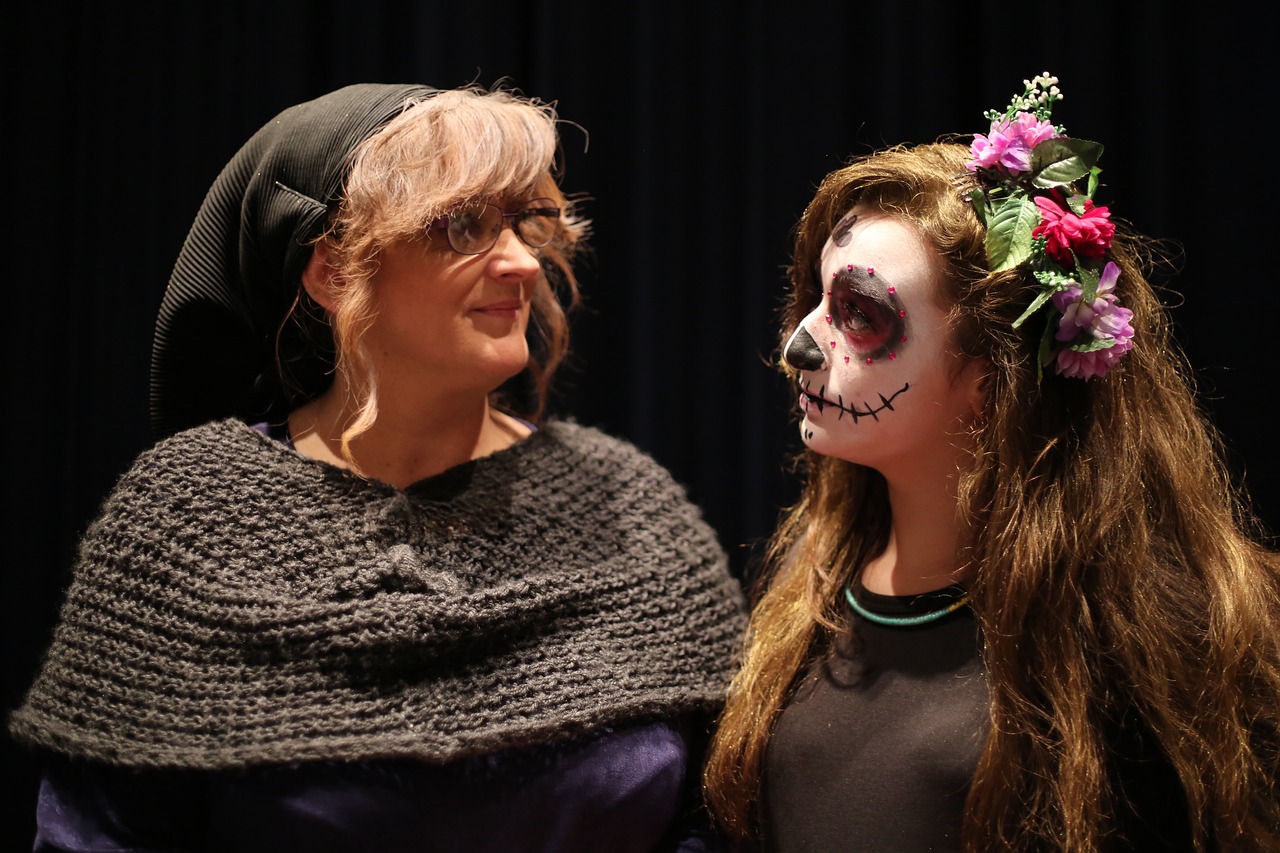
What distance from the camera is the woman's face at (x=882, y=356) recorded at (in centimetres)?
137

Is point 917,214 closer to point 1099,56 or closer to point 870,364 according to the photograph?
point 870,364

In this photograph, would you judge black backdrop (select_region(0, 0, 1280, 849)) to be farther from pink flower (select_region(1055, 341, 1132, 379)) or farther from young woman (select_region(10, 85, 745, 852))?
pink flower (select_region(1055, 341, 1132, 379))

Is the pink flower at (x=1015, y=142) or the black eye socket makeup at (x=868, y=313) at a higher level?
the pink flower at (x=1015, y=142)

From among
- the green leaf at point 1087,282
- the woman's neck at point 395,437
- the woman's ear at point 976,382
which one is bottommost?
the woman's neck at point 395,437

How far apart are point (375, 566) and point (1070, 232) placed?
3.12ft

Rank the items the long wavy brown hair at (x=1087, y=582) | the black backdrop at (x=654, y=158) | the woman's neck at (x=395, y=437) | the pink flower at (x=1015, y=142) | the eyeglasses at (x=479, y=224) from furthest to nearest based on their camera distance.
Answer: the black backdrop at (x=654, y=158), the woman's neck at (x=395, y=437), the eyeglasses at (x=479, y=224), the pink flower at (x=1015, y=142), the long wavy brown hair at (x=1087, y=582)

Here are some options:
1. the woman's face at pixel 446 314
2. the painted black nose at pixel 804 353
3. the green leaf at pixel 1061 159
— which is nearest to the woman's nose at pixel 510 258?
the woman's face at pixel 446 314

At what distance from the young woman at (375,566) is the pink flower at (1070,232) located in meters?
0.67

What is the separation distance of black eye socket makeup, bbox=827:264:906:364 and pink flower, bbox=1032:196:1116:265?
0.60ft

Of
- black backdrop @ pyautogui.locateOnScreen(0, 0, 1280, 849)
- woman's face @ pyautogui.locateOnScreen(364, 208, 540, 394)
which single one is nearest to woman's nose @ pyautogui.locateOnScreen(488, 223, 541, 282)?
woman's face @ pyautogui.locateOnScreen(364, 208, 540, 394)

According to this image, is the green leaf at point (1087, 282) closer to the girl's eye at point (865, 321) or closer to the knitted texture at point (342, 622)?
the girl's eye at point (865, 321)

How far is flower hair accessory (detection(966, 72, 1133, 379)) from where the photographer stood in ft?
4.26

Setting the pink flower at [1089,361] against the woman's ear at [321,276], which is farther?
the woman's ear at [321,276]

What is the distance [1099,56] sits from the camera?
2.10m
